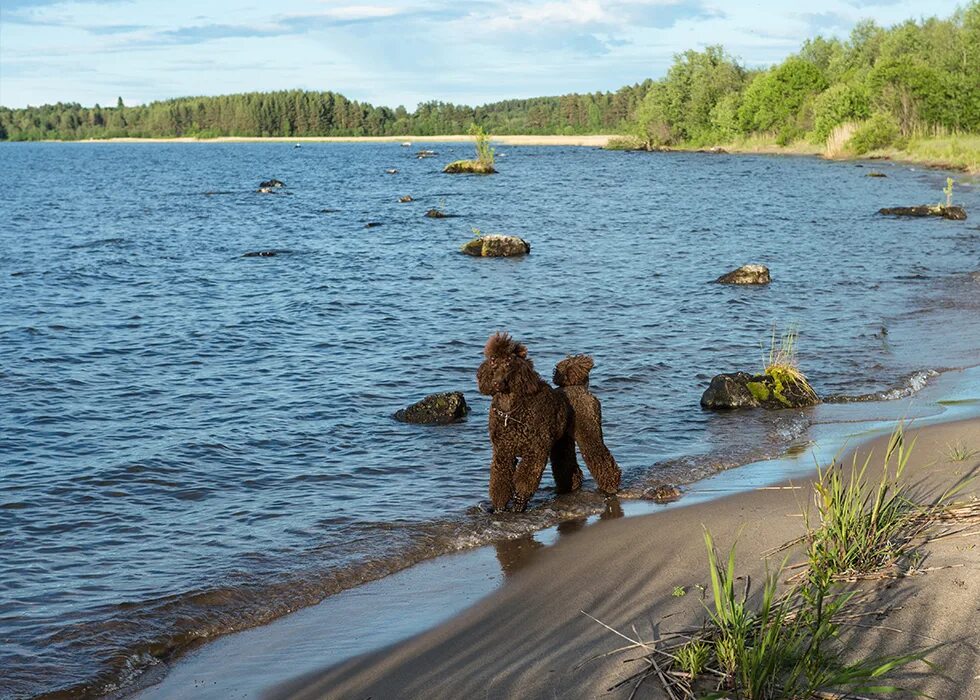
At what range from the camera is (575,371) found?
9.06m

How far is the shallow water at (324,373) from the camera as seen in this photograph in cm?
797

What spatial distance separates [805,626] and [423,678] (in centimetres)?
211

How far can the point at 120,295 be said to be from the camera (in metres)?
23.5

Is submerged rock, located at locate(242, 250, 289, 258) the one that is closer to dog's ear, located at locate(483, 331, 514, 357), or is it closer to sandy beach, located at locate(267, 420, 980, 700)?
dog's ear, located at locate(483, 331, 514, 357)

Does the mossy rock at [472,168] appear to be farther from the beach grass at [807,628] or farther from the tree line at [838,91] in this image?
the beach grass at [807,628]

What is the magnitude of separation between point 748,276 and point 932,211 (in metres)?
16.9

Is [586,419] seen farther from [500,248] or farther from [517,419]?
[500,248]

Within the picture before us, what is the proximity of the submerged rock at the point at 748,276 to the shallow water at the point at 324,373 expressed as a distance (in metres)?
0.76

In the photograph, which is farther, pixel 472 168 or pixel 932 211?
pixel 472 168

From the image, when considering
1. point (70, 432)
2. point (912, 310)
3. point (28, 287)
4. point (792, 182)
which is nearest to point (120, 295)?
point (28, 287)

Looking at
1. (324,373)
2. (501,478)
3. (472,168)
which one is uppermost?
(472,168)

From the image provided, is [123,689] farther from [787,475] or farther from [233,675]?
[787,475]

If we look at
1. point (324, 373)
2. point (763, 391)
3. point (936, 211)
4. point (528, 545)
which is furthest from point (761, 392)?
point (936, 211)

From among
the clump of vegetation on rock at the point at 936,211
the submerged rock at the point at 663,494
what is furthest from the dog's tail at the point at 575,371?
the clump of vegetation on rock at the point at 936,211
